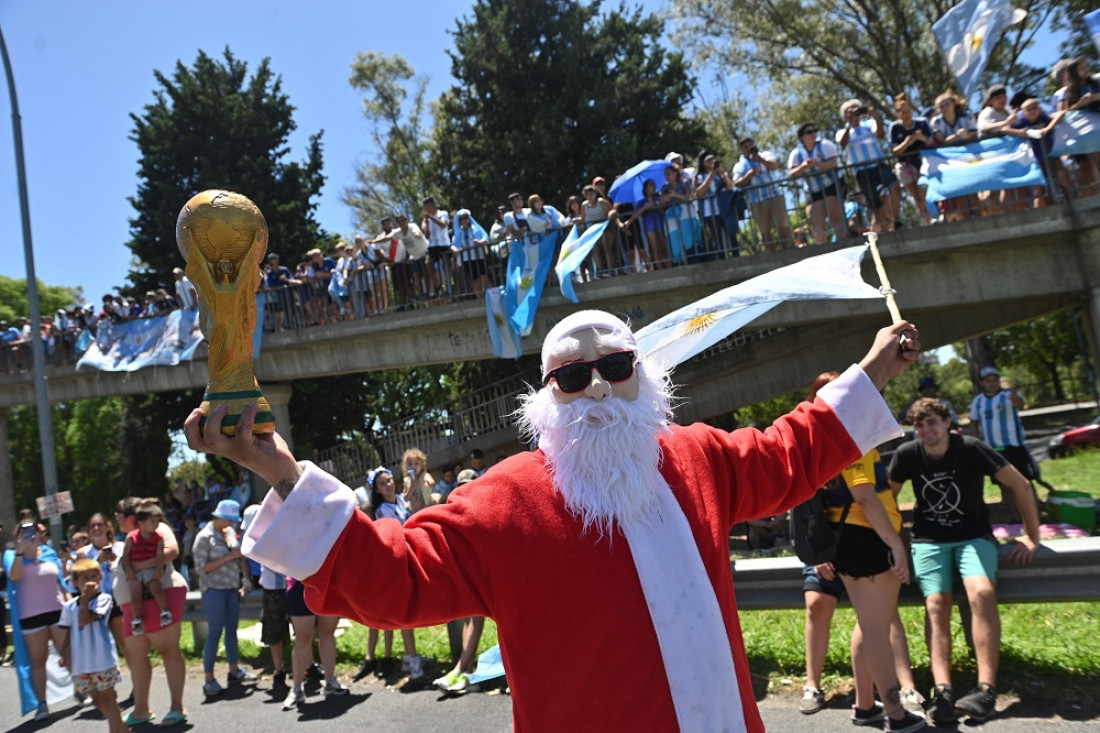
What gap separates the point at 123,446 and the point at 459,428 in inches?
604

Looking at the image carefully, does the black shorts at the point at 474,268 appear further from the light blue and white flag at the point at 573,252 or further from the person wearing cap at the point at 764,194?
the person wearing cap at the point at 764,194

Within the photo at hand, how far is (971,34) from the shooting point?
1160cm

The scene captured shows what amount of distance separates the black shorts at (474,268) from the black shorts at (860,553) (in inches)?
423

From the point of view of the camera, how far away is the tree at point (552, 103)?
23.2 m

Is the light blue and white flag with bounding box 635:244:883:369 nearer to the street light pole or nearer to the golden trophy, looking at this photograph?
the golden trophy

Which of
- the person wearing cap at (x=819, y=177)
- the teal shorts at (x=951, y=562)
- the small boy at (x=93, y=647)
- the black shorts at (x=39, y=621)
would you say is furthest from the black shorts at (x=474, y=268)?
the teal shorts at (x=951, y=562)

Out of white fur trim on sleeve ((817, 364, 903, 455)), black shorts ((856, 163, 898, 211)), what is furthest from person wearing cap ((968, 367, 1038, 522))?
white fur trim on sleeve ((817, 364, 903, 455))

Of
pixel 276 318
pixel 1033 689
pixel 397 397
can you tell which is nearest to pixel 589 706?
pixel 1033 689

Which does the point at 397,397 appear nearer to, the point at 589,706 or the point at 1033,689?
the point at 1033,689

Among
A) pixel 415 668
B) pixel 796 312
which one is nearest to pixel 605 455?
pixel 415 668

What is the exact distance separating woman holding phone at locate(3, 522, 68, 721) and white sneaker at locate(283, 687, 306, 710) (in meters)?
3.00

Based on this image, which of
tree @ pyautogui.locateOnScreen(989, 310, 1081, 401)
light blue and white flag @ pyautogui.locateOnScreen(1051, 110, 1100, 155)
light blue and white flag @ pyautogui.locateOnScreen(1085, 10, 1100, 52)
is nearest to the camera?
light blue and white flag @ pyautogui.locateOnScreen(1085, 10, 1100, 52)

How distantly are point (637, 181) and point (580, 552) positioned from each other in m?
11.5

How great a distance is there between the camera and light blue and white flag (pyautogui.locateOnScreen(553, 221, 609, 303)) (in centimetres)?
1352
